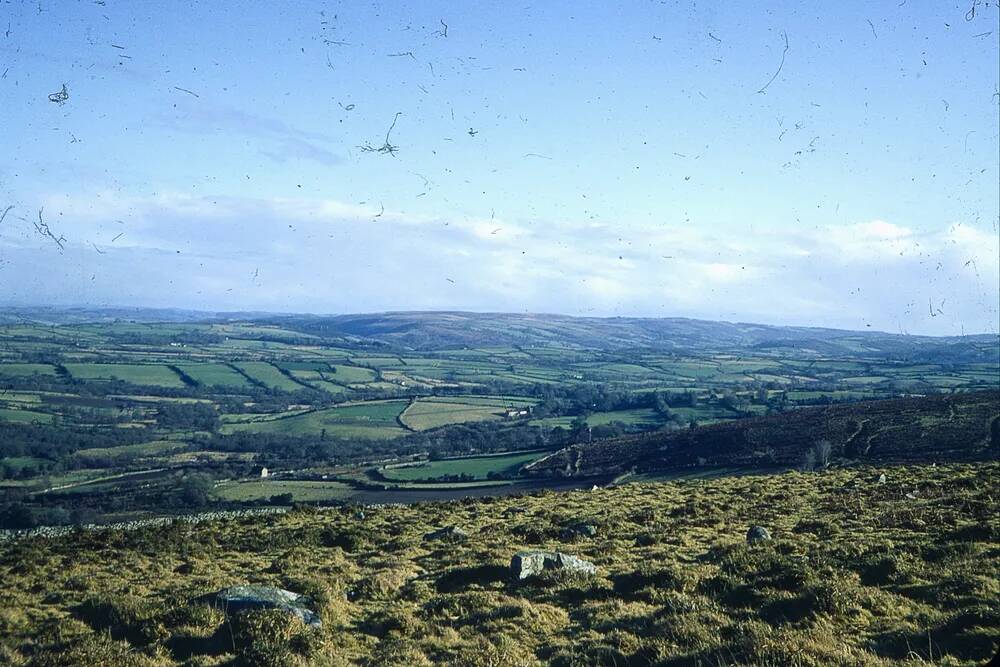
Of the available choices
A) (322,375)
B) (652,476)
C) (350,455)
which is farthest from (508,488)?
(322,375)

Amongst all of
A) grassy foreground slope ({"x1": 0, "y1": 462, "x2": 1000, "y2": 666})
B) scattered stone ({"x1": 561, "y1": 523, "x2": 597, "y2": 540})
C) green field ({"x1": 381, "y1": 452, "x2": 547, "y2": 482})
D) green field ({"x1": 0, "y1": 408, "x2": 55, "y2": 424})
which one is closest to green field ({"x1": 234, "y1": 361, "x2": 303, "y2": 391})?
green field ({"x1": 0, "y1": 408, "x2": 55, "y2": 424})

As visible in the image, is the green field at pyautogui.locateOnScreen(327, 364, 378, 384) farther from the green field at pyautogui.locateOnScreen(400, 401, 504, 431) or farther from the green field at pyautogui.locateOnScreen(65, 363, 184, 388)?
the green field at pyautogui.locateOnScreen(65, 363, 184, 388)

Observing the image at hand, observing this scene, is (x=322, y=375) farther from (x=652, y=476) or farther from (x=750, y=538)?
(x=750, y=538)

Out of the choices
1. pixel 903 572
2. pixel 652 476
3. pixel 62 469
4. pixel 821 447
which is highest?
pixel 903 572

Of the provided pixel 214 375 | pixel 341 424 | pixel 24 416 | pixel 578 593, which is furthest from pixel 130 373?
pixel 578 593

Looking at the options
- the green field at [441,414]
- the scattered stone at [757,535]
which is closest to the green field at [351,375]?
the green field at [441,414]

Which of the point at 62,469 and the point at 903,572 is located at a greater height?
the point at 903,572

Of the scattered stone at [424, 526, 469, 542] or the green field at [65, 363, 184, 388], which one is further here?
the green field at [65, 363, 184, 388]
